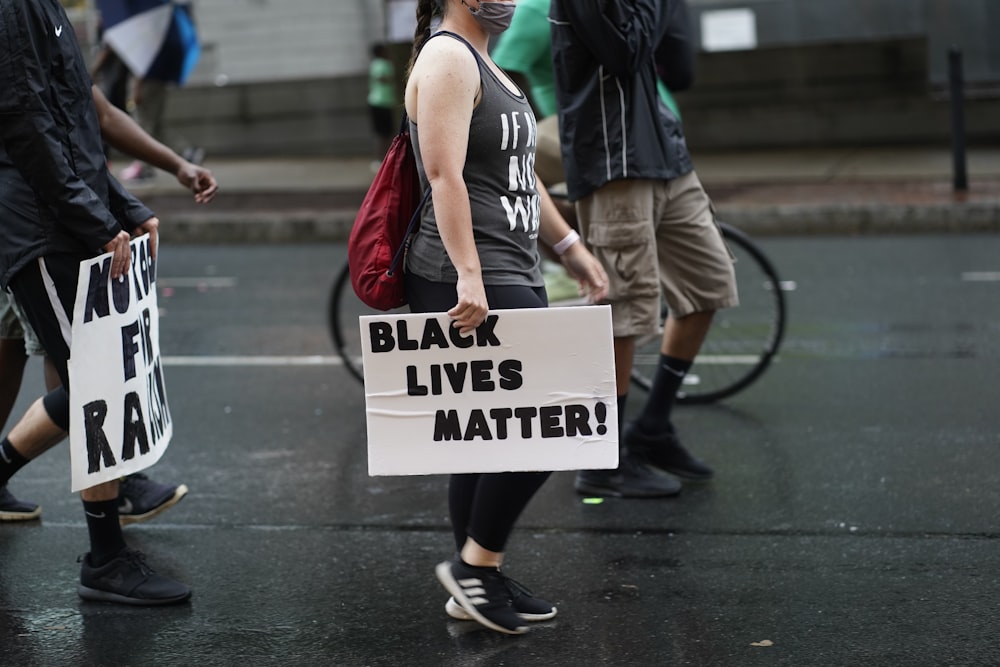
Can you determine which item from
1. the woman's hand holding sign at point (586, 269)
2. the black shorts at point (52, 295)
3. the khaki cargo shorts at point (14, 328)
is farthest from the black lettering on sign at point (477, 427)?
the khaki cargo shorts at point (14, 328)

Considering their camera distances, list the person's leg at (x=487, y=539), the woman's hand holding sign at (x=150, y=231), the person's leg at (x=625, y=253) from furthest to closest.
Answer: the person's leg at (x=625, y=253)
the woman's hand holding sign at (x=150, y=231)
the person's leg at (x=487, y=539)

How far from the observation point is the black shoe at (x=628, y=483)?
524 centimetres

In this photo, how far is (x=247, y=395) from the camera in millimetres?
7129

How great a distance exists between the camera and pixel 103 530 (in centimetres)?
437

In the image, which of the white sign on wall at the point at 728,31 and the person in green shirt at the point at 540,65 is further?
the white sign on wall at the point at 728,31

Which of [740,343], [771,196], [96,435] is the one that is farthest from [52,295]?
[771,196]

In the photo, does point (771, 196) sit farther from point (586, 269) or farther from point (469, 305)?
point (469, 305)

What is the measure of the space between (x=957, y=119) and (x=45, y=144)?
984 cm

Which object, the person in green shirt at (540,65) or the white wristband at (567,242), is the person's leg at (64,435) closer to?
the white wristband at (567,242)

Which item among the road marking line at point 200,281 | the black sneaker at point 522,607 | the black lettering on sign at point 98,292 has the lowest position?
the road marking line at point 200,281

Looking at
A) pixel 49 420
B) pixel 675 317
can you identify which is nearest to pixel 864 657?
pixel 675 317

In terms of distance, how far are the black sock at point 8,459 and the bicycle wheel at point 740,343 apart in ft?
8.54

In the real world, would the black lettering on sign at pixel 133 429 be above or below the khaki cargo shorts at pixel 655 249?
below

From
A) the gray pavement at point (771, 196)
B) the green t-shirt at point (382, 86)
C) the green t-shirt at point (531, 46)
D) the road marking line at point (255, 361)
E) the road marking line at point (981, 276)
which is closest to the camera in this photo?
the green t-shirt at point (531, 46)
